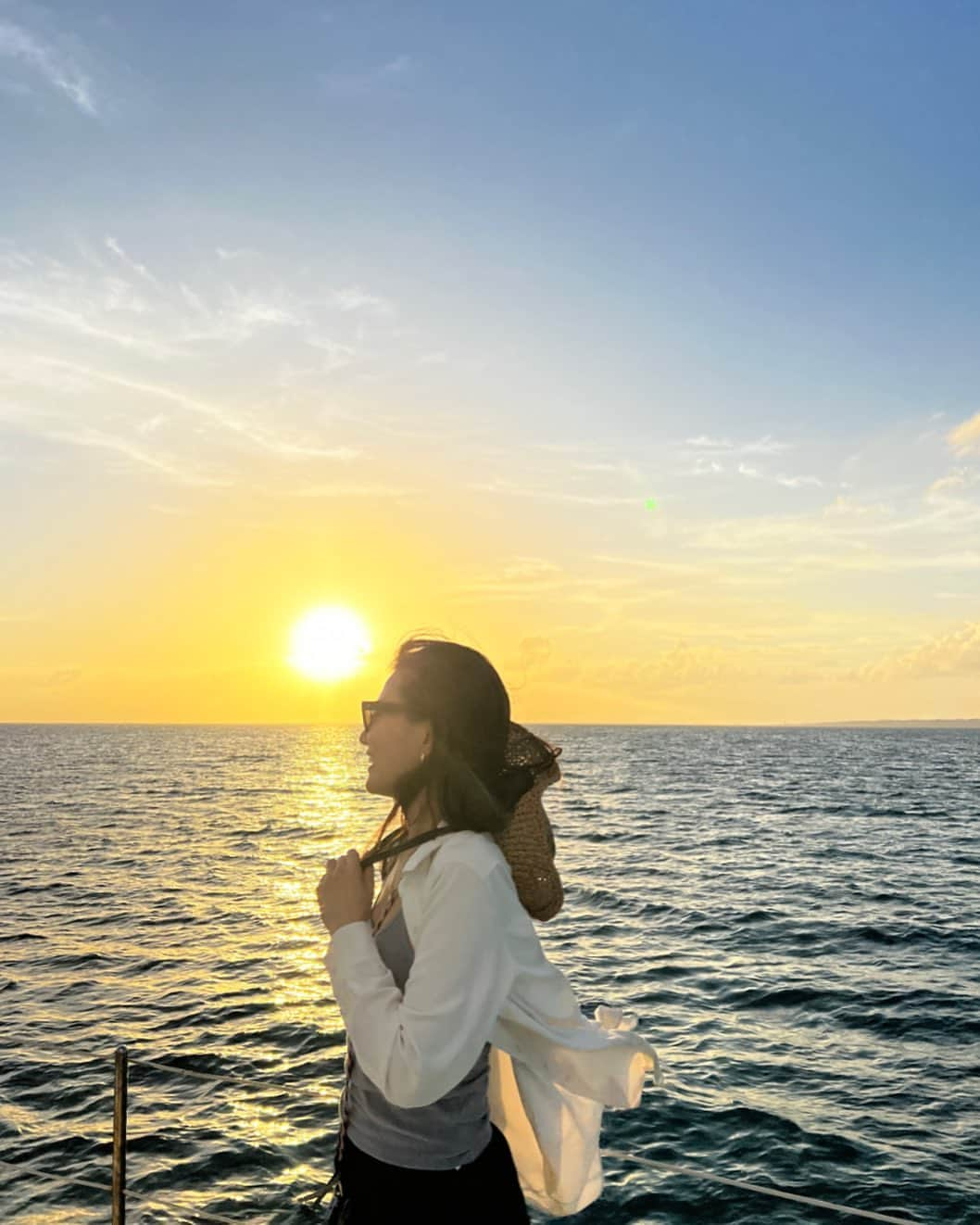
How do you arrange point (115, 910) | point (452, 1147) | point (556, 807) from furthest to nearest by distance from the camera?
point (556, 807) < point (115, 910) < point (452, 1147)

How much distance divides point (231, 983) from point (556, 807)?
3707cm

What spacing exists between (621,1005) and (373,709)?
46.0 ft

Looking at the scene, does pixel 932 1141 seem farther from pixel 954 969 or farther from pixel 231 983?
pixel 231 983

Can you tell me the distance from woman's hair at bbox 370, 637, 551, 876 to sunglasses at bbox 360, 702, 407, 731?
1.2 inches

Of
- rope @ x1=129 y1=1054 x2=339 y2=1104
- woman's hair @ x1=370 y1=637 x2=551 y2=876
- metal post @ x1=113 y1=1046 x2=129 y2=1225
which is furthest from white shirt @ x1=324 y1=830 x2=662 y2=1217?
metal post @ x1=113 y1=1046 x2=129 y2=1225

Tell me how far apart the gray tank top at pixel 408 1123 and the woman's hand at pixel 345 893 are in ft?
0.36

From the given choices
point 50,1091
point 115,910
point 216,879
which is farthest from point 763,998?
point 216,879

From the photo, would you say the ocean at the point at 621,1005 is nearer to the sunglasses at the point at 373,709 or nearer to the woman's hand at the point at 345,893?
the woman's hand at the point at 345,893

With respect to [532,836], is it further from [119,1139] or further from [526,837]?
[119,1139]

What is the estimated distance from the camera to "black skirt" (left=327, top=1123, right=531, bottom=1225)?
7.70ft

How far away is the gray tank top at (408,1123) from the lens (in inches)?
92.0

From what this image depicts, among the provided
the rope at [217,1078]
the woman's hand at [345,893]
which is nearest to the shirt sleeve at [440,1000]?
the woman's hand at [345,893]

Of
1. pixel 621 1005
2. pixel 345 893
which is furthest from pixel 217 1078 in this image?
pixel 621 1005

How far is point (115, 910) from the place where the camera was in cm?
2297
